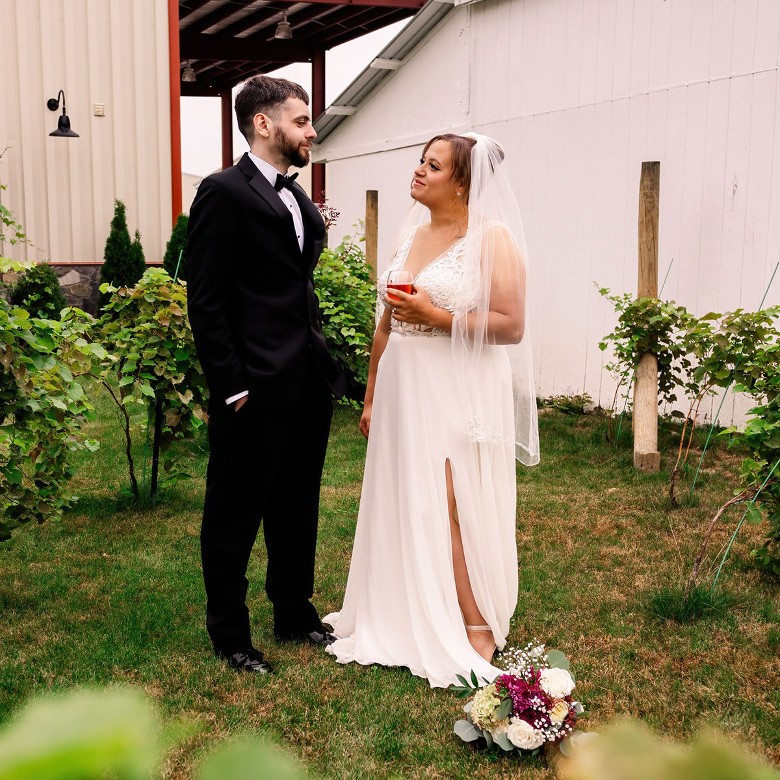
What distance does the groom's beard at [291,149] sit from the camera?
3672 mm

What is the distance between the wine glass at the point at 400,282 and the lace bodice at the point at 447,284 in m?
0.07

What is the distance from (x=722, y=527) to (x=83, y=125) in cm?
967

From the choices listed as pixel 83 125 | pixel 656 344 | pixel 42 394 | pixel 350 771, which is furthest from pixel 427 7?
pixel 350 771

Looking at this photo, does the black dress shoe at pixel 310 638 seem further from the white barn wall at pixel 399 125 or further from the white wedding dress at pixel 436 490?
the white barn wall at pixel 399 125

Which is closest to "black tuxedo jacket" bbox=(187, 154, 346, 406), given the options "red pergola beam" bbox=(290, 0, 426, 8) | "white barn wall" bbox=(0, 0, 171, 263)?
"white barn wall" bbox=(0, 0, 171, 263)

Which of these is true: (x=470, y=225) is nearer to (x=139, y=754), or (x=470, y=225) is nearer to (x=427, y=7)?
(x=139, y=754)

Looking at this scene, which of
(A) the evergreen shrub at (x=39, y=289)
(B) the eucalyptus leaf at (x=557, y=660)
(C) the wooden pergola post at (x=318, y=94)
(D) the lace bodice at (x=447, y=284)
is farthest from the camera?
(C) the wooden pergola post at (x=318, y=94)

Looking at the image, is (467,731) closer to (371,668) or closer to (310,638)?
(371,668)

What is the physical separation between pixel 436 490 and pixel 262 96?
1.65 m

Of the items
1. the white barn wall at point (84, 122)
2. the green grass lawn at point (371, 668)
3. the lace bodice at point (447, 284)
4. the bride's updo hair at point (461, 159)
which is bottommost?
the green grass lawn at point (371, 668)

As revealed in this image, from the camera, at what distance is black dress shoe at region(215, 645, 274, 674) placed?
3.82 m

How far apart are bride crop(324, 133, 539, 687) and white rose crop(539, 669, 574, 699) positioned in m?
0.57

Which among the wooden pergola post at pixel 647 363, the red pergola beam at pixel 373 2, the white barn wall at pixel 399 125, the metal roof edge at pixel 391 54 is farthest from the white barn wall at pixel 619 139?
the red pergola beam at pixel 373 2

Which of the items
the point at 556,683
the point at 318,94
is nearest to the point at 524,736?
the point at 556,683
